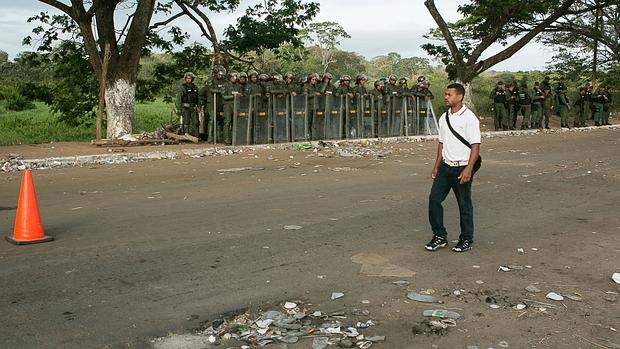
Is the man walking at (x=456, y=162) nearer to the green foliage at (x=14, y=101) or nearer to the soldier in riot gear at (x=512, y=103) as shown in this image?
the soldier in riot gear at (x=512, y=103)

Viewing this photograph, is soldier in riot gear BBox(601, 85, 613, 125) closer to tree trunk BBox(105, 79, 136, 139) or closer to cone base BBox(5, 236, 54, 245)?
tree trunk BBox(105, 79, 136, 139)

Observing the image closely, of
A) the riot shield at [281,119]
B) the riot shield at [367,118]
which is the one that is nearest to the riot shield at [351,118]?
the riot shield at [367,118]

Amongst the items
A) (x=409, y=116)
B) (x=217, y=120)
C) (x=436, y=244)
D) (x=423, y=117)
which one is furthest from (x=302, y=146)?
(x=436, y=244)

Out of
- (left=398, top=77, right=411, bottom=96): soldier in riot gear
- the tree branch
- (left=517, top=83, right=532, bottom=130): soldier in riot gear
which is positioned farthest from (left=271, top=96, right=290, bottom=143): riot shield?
(left=517, top=83, right=532, bottom=130): soldier in riot gear

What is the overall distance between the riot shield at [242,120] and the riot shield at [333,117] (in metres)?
2.92

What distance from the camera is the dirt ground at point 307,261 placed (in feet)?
15.0

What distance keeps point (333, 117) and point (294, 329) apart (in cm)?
1589

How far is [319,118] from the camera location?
778 inches

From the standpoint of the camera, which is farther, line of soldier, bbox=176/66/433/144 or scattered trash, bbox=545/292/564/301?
line of soldier, bbox=176/66/433/144

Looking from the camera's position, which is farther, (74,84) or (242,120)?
(74,84)

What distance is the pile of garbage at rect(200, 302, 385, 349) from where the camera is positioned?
4301mm

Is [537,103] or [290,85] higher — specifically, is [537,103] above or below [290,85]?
below

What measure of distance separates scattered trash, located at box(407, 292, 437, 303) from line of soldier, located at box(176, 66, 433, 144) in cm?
1280

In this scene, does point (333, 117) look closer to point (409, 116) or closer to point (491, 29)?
point (409, 116)
